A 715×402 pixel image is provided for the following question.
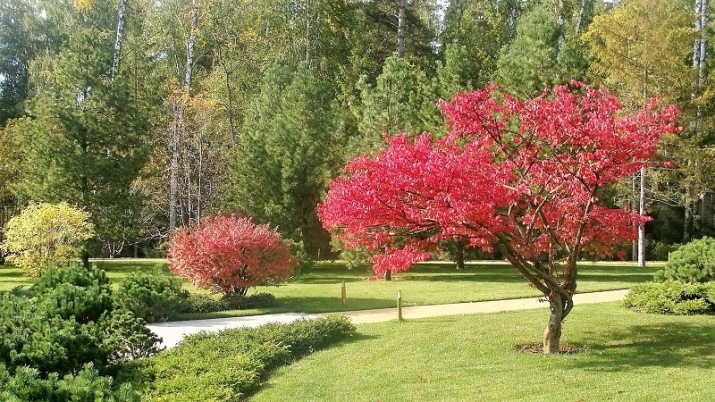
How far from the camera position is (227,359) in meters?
10.2

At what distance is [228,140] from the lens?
113 feet

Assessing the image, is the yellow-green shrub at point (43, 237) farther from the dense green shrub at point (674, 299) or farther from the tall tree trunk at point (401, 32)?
the dense green shrub at point (674, 299)

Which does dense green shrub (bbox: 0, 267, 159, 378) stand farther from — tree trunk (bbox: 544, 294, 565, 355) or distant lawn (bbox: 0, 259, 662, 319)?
tree trunk (bbox: 544, 294, 565, 355)

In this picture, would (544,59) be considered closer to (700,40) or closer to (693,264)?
(700,40)

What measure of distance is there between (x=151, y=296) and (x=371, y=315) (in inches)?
A: 205

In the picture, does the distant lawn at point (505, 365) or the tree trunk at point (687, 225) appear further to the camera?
the tree trunk at point (687, 225)

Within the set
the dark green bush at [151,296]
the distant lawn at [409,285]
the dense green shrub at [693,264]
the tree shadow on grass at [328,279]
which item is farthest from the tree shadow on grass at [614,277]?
the dark green bush at [151,296]

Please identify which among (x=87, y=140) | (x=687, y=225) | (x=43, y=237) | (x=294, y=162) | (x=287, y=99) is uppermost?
(x=287, y=99)

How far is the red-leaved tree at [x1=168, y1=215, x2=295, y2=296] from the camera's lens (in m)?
16.6

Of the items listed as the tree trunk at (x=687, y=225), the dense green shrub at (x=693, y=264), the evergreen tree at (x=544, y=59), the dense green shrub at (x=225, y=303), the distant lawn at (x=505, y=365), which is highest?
the evergreen tree at (x=544, y=59)

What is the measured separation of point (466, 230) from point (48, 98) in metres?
22.5

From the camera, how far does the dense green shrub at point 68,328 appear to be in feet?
28.0

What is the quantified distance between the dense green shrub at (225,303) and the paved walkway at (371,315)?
1.23 meters

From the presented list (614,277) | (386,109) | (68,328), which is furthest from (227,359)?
(614,277)
